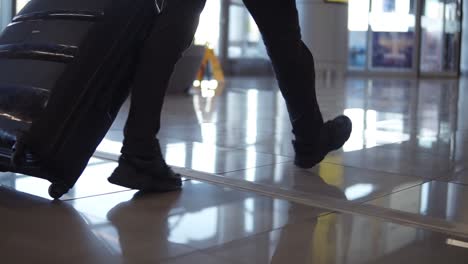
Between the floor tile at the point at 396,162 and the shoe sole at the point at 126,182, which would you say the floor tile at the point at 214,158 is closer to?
the floor tile at the point at 396,162

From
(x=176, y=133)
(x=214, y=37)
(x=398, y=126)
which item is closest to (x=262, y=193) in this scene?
(x=176, y=133)

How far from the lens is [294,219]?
164 cm

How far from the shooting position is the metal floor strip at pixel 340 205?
161 centimetres

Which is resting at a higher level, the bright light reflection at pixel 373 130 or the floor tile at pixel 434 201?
the floor tile at pixel 434 201

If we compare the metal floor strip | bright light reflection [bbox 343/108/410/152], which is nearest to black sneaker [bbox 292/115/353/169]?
the metal floor strip

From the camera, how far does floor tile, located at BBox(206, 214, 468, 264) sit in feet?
4.35

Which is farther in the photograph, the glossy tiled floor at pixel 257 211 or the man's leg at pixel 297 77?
the man's leg at pixel 297 77

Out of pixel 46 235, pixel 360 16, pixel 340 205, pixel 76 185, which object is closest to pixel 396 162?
pixel 340 205

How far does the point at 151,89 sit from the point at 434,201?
88 cm

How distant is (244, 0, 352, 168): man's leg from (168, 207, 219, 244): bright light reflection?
2.07ft

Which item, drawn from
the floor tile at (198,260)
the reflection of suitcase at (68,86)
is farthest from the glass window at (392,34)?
the floor tile at (198,260)

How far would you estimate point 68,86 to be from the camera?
5.52 ft

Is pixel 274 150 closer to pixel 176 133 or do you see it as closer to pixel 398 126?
pixel 176 133

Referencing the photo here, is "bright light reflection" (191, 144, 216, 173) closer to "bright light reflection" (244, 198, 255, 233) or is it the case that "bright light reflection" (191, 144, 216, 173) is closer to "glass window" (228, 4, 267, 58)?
"bright light reflection" (244, 198, 255, 233)
